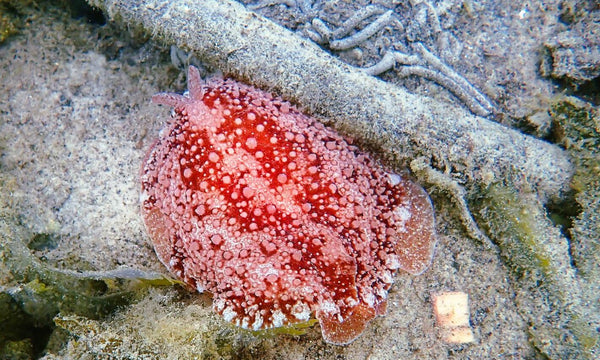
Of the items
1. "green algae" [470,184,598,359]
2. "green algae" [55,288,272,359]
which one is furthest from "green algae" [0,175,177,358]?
"green algae" [470,184,598,359]

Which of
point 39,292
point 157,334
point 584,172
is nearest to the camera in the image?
point 157,334

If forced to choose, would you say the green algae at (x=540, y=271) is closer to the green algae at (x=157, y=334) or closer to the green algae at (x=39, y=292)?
the green algae at (x=157, y=334)

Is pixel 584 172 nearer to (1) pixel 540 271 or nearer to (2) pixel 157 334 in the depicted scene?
(1) pixel 540 271

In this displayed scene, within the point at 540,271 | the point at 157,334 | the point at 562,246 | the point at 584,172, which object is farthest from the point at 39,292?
the point at 584,172

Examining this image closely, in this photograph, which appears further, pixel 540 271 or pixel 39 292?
pixel 540 271

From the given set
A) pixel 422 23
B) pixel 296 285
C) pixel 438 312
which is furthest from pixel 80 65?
pixel 438 312

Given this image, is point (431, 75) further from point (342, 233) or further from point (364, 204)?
point (342, 233)

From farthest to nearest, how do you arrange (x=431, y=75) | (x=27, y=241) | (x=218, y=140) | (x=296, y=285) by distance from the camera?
(x=431, y=75) → (x=27, y=241) → (x=218, y=140) → (x=296, y=285)

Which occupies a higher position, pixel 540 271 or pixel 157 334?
pixel 540 271
